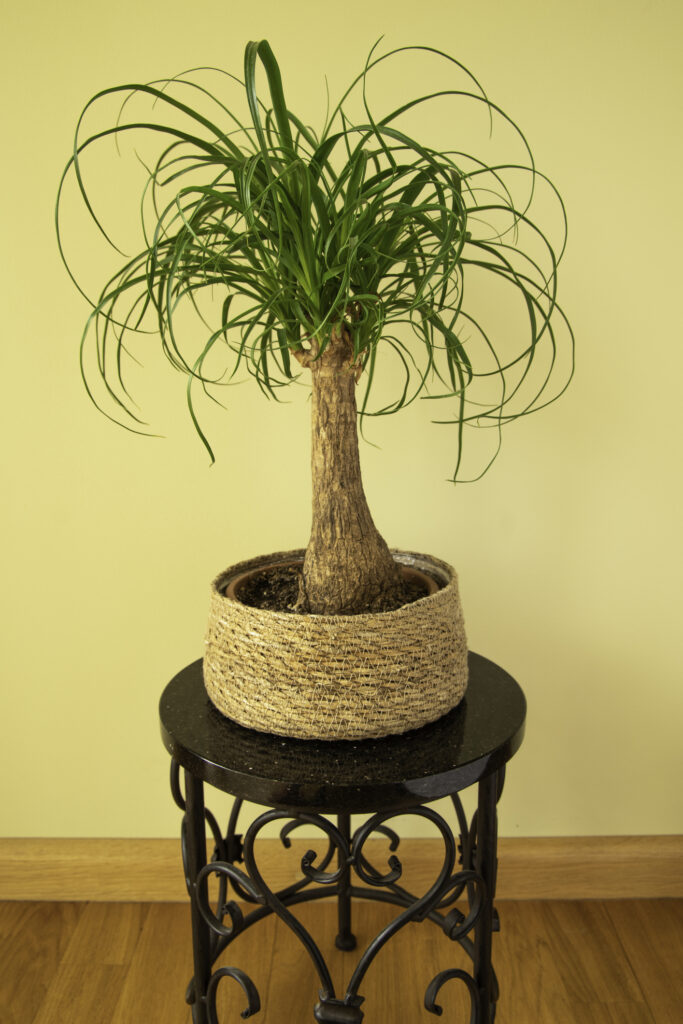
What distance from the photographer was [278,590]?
991mm

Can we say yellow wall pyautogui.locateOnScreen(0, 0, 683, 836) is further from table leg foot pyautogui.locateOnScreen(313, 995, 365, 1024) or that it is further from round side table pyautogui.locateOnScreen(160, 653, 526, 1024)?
table leg foot pyautogui.locateOnScreen(313, 995, 365, 1024)

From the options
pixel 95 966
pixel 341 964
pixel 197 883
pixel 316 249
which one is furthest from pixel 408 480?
pixel 95 966

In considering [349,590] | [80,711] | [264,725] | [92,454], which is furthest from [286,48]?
[80,711]

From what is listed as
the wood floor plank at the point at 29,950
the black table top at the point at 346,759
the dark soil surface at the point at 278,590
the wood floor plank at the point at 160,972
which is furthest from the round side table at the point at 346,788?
the wood floor plank at the point at 29,950

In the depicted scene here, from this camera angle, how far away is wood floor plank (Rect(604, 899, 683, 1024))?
1.24 metres

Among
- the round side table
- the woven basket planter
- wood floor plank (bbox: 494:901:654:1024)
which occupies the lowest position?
wood floor plank (bbox: 494:901:654:1024)

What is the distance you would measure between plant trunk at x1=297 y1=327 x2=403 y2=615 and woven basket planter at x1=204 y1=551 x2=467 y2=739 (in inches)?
3.2

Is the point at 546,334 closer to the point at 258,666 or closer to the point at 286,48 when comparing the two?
the point at 286,48

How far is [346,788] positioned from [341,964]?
71cm

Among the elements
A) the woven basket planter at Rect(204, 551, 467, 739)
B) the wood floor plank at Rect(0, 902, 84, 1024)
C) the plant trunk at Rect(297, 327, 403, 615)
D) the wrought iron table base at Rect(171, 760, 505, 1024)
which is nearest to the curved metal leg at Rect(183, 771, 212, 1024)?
the wrought iron table base at Rect(171, 760, 505, 1024)

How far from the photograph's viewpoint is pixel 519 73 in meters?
1.20

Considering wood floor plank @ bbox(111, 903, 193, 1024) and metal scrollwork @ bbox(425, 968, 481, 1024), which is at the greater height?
metal scrollwork @ bbox(425, 968, 481, 1024)

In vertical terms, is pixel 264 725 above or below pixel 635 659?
above

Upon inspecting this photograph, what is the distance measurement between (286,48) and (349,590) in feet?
2.74
